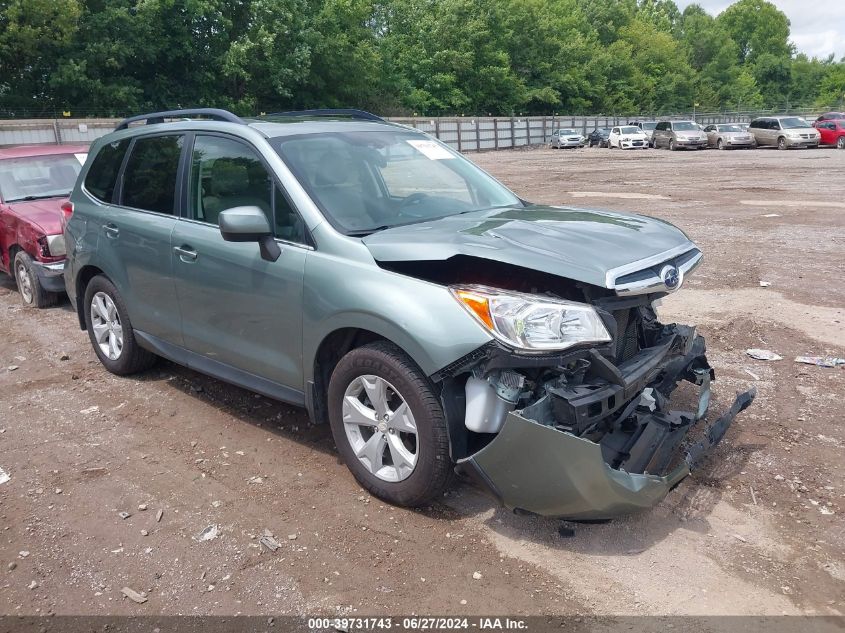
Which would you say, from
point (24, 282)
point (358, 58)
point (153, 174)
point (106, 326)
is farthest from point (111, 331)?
point (358, 58)

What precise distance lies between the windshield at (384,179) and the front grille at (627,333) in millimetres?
1253

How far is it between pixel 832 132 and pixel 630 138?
37.7ft

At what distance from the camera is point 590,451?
9.95 ft

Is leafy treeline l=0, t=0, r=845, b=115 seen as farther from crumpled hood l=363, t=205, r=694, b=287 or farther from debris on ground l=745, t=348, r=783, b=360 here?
crumpled hood l=363, t=205, r=694, b=287

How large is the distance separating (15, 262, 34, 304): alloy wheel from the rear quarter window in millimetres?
3050

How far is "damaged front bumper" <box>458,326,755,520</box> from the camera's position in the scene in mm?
3084

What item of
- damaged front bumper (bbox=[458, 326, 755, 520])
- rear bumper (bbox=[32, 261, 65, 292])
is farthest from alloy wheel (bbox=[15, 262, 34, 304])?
damaged front bumper (bbox=[458, 326, 755, 520])

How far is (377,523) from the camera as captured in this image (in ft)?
12.0

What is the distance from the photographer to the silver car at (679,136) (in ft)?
132

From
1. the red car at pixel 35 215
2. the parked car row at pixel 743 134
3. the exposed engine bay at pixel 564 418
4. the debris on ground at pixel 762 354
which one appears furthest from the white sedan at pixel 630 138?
the exposed engine bay at pixel 564 418

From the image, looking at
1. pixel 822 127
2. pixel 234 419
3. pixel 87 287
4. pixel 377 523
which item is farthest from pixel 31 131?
pixel 822 127

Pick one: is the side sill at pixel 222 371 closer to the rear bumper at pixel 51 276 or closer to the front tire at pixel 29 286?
the rear bumper at pixel 51 276

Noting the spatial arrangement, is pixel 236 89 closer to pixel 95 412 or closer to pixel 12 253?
pixel 12 253

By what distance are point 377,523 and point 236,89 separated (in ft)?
140
